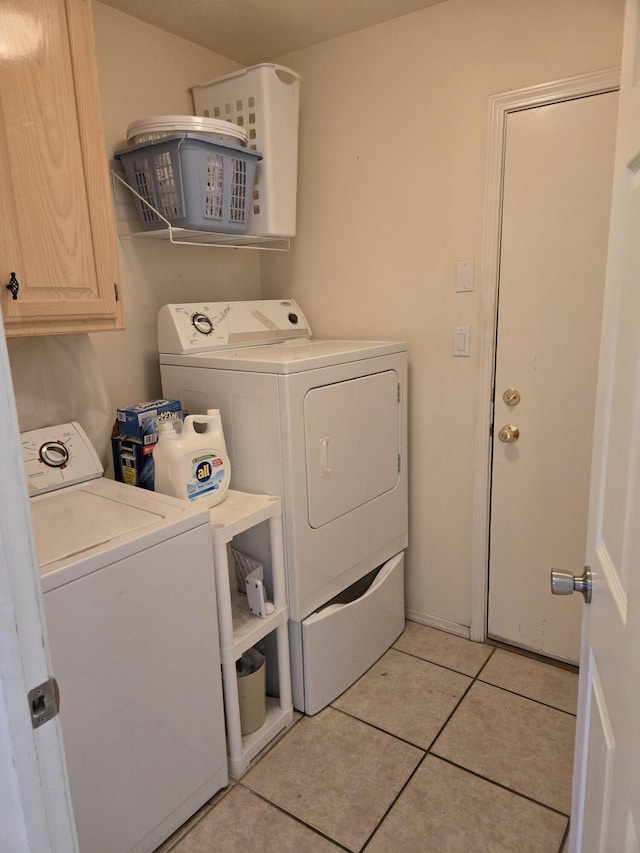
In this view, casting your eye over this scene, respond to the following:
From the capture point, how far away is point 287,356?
1.94 metres

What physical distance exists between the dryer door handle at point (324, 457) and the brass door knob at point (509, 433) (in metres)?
0.73

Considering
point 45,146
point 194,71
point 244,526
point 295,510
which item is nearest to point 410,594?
point 295,510

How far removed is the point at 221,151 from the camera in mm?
1941

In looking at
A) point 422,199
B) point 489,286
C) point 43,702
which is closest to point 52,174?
point 43,702

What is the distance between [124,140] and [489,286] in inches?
56.1

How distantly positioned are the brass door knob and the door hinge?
1.84 m

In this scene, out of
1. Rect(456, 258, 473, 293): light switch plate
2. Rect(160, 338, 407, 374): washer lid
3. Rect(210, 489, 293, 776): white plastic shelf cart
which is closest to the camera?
Rect(210, 489, 293, 776): white plastic shelf cart

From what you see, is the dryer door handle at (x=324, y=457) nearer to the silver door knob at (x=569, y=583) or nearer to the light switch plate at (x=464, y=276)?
the light switch plate at (x=464, y=276)

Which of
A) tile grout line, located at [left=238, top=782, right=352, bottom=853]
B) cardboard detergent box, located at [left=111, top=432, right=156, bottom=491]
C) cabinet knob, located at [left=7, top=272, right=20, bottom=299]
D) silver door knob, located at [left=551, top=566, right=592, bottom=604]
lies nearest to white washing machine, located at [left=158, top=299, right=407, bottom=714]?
cardboard detergent box, located at [left=111, top=432, right=156, bottom=491]

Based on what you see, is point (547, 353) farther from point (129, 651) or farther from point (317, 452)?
point (129, 651)

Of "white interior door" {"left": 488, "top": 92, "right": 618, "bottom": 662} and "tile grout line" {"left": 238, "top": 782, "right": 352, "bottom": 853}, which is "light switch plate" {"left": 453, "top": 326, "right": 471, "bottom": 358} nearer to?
"white interior door" {"left": 488, "top": 92, "right": 618, "bottom": 662}

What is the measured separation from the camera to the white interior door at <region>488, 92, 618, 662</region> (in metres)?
1.91

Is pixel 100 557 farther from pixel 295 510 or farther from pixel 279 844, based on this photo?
pixel 279 844

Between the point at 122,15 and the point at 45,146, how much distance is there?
3.23 feet
